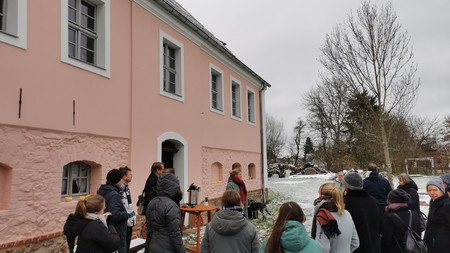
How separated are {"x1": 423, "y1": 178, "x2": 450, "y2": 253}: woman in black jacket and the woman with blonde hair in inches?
44.7

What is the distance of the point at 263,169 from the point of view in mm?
15734

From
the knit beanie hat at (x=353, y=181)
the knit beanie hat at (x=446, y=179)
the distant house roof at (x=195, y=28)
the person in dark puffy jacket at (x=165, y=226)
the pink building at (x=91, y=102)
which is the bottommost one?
the person in dark puffy jacket at (x=165, y=226)

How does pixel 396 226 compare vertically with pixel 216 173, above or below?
below

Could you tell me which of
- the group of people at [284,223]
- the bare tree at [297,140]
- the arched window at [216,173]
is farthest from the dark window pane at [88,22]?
the bare tree at [297,140]

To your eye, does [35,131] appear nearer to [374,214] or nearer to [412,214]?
[374,214]

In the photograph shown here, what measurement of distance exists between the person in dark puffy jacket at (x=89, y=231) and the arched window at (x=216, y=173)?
8134 millimetres

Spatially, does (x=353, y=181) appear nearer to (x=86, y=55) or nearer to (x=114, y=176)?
(x=114, y=176)

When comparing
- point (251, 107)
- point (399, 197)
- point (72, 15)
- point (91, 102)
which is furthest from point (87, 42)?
point (251, 107)

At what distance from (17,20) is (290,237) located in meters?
5.18

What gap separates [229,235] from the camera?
3.03m

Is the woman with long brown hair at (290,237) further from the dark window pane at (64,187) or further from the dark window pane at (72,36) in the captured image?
the dark window pane at (72,36)

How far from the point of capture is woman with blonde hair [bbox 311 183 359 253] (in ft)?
10.2

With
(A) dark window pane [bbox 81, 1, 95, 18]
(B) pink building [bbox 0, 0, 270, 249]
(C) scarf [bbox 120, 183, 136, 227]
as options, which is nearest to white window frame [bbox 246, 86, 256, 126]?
(B) pink building [bbox 0, 0, 270, 249]

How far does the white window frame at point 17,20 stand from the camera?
5.12 metres
